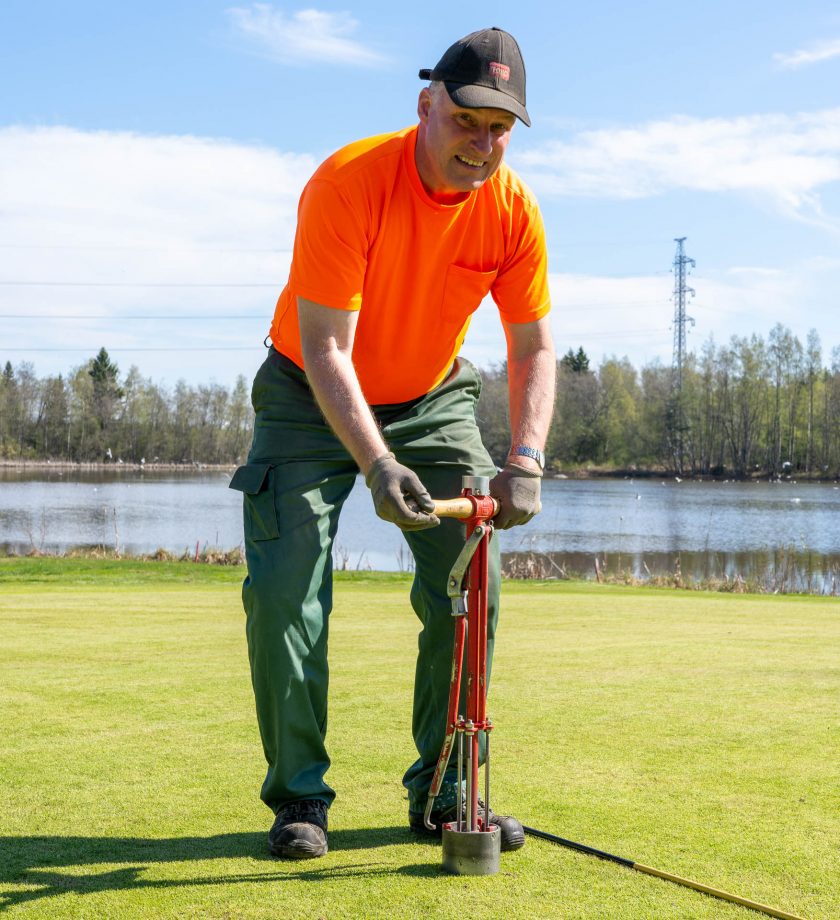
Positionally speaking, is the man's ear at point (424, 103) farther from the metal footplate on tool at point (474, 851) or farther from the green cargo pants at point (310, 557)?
the metal footplate on tool at point (474, 851)

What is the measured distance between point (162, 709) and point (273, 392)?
167cm

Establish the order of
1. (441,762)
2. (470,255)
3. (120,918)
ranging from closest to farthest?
(120,918)
(441,762)
(470,255)

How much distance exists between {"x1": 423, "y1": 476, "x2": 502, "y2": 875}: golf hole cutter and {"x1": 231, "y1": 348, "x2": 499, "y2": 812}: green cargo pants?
0.33 metres

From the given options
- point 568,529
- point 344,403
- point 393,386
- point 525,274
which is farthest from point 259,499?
point 568,529

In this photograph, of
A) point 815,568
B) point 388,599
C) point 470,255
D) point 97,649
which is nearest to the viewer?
point 470,255

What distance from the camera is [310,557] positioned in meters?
3.33

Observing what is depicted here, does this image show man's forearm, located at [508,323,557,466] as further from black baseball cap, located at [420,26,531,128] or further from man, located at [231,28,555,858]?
black baseball cap, located at [420,26,531,128]

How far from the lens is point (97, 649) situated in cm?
631

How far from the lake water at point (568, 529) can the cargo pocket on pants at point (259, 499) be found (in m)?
16.0

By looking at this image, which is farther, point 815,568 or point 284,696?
point 815,568

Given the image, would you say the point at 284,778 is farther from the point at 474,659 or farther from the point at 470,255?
the point at 470,255

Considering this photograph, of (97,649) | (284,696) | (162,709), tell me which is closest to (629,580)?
(97,649)

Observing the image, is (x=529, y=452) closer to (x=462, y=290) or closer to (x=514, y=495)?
(x=514, y=495)

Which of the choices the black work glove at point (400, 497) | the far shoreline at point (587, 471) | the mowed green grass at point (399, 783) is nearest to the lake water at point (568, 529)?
the mowed green grass at point (399, 783)
